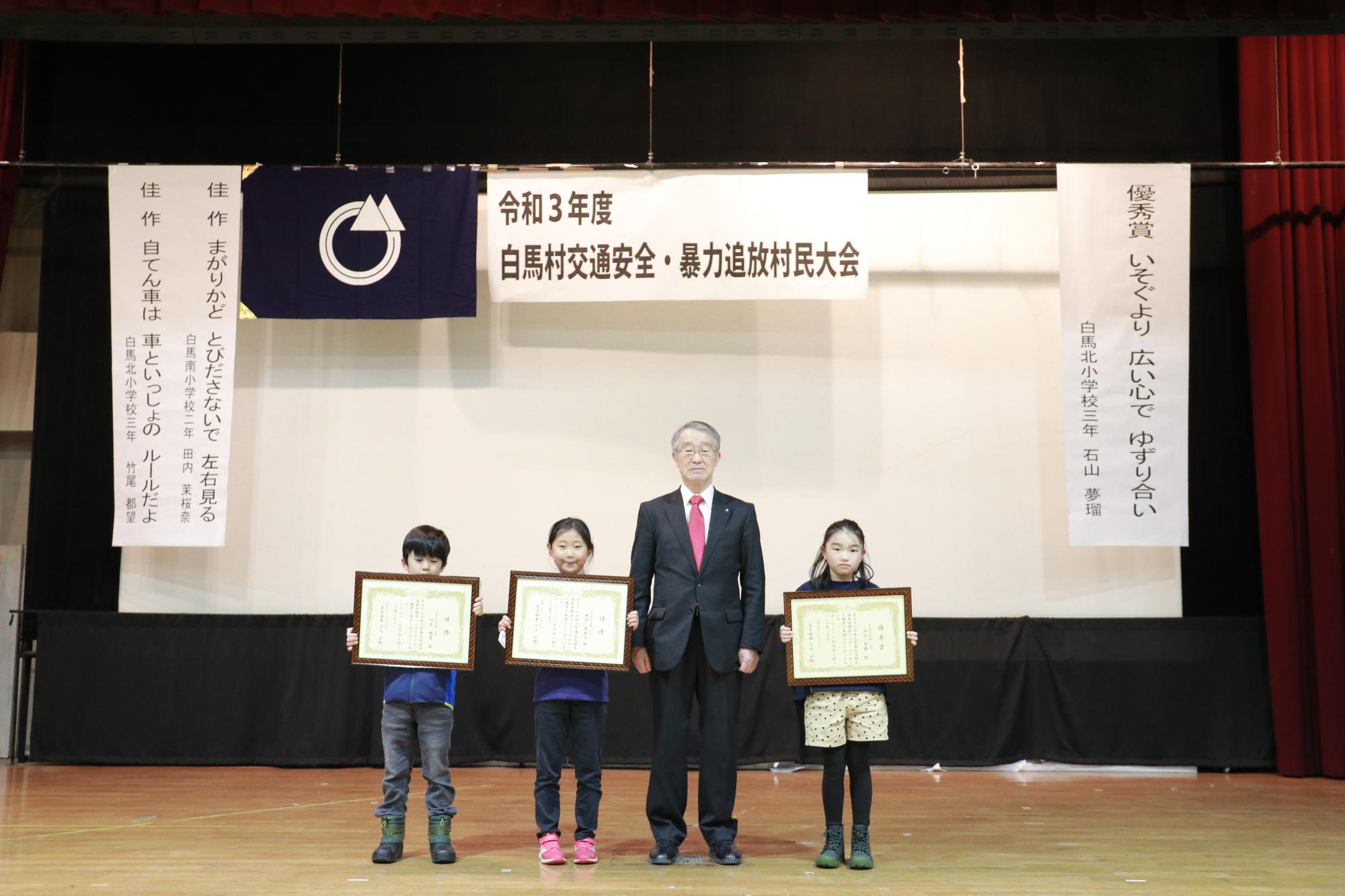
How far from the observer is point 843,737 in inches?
153

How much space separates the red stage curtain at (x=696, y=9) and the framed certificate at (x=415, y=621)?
3303 millimetres

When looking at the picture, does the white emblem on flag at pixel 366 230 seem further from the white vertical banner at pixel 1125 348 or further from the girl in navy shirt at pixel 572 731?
the white vertical banner at pixel 1125 348

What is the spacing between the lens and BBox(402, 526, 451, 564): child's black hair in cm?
406

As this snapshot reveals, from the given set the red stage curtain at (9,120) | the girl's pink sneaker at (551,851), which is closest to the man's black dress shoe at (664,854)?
the girl's pink sneaker at (551,851)

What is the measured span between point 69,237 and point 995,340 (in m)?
5.44

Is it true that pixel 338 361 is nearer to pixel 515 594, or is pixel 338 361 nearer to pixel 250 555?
pixel 250 555

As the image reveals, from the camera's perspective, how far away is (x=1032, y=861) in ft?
13.0

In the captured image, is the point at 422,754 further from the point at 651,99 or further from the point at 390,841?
the point at 651,99

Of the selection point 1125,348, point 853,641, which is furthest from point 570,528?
point 1125,348

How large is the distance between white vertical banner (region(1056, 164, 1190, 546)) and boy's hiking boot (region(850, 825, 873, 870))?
9.85 ft

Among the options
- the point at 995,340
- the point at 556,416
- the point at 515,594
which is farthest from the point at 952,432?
the point at 515,594

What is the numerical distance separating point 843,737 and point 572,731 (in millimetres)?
895

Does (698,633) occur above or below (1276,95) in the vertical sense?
below

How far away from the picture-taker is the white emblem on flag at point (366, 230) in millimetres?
6609
